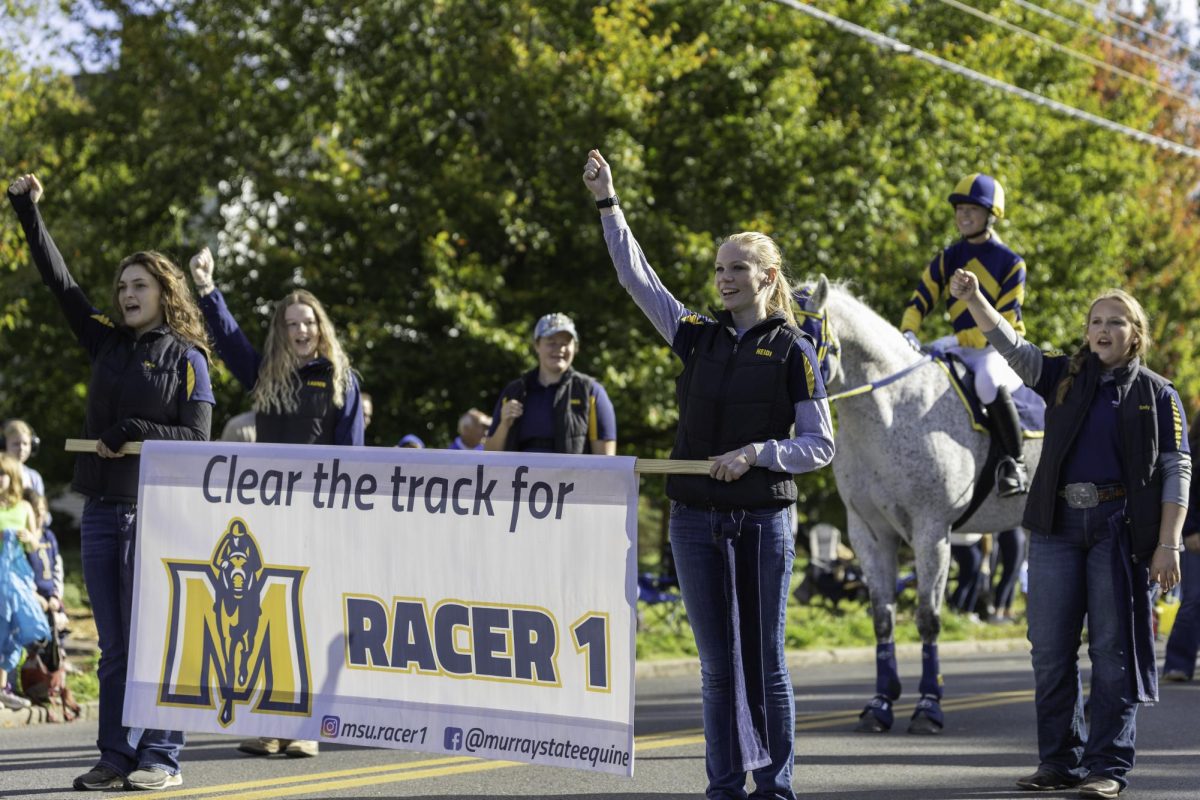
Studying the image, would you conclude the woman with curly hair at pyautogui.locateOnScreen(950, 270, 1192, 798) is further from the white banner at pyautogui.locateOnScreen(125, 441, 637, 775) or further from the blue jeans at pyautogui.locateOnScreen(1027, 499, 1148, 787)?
the white banner at pyautogui.locateOnScreen(125, 441, 637, 775)

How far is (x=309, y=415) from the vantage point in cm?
861

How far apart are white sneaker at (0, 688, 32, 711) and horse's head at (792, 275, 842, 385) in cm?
566

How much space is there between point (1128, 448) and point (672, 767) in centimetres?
276

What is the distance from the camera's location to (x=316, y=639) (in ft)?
22.5

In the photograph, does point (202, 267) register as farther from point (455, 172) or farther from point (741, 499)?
point (455, 172)

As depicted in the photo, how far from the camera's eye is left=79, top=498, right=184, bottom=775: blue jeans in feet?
24.3

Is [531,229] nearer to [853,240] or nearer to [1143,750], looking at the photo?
[853,240]

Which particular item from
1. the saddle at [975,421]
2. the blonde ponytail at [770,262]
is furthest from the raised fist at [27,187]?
the saddle at [975,421]

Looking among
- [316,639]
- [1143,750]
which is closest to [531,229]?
[1143,750]

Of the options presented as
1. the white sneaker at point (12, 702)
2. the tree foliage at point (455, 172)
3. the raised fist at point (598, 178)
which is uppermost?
the tree foliage at point (455, 172)

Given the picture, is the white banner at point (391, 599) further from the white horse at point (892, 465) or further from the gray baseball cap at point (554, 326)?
the white horse at point (892, 465)

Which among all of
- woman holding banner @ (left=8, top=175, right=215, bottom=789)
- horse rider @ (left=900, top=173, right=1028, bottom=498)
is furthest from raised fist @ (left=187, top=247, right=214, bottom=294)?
horse rider @ (left=900, top=173, right=1028, bottom=498)

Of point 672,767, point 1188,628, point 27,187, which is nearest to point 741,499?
point 672,767

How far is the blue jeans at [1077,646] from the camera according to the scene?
752 cm
